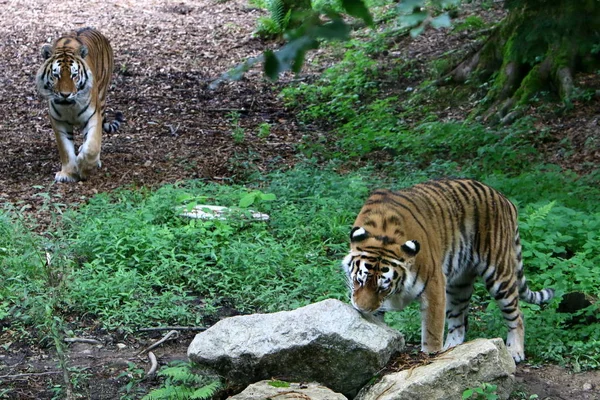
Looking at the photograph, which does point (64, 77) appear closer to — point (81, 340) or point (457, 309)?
point (81, 340)

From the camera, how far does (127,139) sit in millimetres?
11055

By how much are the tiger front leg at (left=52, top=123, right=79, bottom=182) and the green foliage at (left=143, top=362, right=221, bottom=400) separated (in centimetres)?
521

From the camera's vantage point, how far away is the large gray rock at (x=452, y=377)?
4.18m

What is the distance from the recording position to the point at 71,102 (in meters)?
9.40

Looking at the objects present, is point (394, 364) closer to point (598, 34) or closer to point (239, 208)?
point (239, 208)

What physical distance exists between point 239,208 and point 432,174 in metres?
2.35

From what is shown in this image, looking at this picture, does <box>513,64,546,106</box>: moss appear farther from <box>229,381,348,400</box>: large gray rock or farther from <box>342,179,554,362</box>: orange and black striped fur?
<box>229,381,348,400</box>: large gray rock

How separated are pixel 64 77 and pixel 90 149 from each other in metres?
0.90

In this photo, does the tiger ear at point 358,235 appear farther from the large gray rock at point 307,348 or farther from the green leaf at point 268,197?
the green leaf at point 268,197

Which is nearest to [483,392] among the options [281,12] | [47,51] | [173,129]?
[281,12]

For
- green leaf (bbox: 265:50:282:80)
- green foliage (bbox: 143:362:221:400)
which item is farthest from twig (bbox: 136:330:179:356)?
green leaf (bbox: 265:50:282:80)

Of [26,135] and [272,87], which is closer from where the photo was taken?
[26,135]

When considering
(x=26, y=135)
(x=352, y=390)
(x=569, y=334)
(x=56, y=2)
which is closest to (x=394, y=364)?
(x=352, y=390)

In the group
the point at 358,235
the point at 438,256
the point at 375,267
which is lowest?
the point at 438,256
